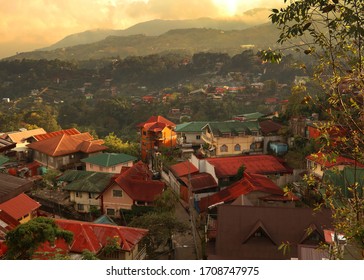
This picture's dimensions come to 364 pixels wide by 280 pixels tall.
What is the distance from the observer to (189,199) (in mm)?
10047

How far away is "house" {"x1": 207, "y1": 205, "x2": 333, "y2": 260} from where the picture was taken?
6.74m

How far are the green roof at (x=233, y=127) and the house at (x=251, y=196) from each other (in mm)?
3393

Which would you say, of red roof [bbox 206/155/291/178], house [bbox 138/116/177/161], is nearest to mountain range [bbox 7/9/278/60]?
house [bbox 138/116/177/161]

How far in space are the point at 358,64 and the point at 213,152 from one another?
35.0 ft

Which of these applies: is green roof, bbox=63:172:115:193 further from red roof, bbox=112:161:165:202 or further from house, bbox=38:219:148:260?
house, bbox=38:219:148:260

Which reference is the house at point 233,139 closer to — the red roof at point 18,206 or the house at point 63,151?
the house at point 63,151

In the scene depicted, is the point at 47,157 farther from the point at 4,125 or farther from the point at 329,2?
the point at 329,2

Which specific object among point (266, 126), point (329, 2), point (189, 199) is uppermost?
point (329, 2)

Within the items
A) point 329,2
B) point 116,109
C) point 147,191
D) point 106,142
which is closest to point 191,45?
point 116,109

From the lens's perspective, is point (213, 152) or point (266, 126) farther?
point (266, 126)

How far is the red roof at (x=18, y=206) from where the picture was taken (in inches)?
320

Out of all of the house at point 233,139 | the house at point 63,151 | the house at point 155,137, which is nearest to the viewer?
the house at point 233,139

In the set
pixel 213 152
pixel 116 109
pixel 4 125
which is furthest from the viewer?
pixel 116 109

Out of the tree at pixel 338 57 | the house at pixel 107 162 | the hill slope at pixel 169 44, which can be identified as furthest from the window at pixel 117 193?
the hill slope at pixel 169 44
